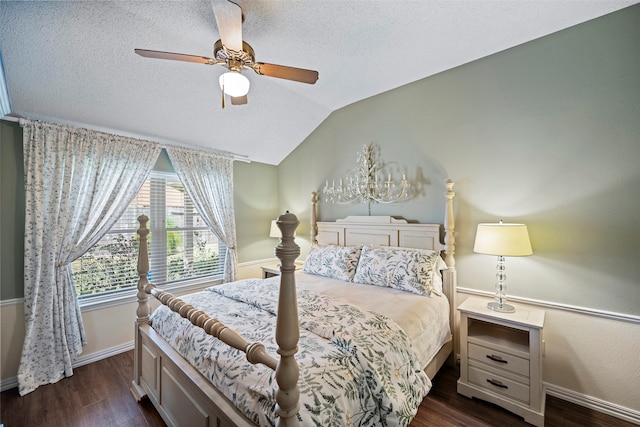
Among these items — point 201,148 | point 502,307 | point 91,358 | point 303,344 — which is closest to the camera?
point 303,344

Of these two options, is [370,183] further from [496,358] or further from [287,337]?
[287,337]

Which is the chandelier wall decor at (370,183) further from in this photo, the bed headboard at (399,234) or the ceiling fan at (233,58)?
the ceiling fan at (233,58)

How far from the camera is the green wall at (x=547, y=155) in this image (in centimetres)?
183

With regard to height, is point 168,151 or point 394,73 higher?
point 394,73

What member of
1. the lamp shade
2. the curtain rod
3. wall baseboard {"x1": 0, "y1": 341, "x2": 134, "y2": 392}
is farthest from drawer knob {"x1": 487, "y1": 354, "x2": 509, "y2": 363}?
the curtain rod

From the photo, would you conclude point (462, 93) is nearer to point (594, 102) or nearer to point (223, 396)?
point (594, 102)

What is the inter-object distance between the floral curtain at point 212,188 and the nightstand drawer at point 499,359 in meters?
2.92

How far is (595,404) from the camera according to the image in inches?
74.6

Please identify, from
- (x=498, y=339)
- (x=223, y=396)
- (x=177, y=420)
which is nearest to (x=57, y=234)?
(x=177, y=420)

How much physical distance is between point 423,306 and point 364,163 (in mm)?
1802

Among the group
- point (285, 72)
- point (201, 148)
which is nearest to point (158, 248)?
point (201, 148)

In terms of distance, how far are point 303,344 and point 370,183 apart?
218 centimetres

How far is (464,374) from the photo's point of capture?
2053 millimetres

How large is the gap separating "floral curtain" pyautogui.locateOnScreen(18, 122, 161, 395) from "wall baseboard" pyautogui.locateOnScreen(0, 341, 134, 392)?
172 mm
